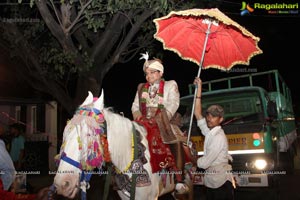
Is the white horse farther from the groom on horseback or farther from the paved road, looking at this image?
the paved road

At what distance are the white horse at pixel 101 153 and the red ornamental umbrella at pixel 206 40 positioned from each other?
158 cm

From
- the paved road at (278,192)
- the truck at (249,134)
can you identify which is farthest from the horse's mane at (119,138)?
the paved road at (278,192)

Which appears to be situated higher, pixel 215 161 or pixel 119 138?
pixel 119 138

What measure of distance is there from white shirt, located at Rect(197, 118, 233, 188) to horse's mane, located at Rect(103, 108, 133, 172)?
1.10 m

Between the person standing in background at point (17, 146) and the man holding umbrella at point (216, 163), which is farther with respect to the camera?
the person standing in background at point (17, 146)

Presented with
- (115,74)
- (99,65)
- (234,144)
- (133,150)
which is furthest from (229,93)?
(115,74)

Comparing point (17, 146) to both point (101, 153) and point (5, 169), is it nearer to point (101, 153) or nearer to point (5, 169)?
point (5, 169)

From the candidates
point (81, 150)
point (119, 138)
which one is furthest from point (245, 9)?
point (81, 150)

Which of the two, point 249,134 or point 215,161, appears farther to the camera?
point 249,134

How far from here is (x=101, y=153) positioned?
3.06 m

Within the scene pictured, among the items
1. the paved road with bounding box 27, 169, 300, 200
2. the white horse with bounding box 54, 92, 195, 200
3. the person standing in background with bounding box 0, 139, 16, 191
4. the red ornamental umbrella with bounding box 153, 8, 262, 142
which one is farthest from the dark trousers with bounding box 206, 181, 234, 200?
the person standing in background with bounding box 0, 139, 16, 191

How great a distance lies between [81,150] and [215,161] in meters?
1.97

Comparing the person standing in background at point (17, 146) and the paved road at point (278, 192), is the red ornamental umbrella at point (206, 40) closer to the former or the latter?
the paved road at point (278, 192)

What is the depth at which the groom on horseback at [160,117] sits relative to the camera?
12.6 feet
